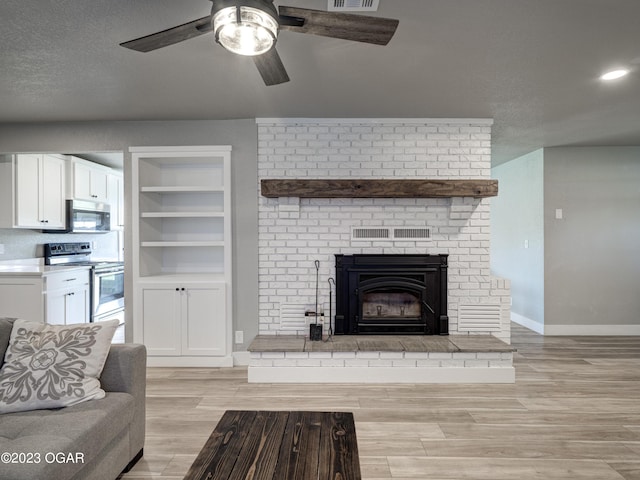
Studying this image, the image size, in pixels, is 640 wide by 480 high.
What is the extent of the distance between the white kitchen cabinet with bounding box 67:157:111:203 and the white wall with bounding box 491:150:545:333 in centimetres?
605

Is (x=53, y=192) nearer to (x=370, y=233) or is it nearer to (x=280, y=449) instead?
(x=370, y=233)

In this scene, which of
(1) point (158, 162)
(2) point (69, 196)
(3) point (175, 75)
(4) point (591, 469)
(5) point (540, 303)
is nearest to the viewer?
(4) point (591, 469)

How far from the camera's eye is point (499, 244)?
6297 mm

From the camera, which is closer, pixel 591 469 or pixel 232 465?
pixel 232 465

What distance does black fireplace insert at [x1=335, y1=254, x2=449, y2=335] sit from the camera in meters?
3.81

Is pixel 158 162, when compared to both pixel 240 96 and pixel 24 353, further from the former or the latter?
pixel 24 353

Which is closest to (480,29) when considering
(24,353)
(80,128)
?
(24,353)

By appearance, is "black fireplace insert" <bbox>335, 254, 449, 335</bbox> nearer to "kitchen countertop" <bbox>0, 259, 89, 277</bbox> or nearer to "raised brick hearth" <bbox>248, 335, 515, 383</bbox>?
"raised brick hearth" <bbox>248, 335, 515, 383</bbox>

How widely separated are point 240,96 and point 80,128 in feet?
6.26

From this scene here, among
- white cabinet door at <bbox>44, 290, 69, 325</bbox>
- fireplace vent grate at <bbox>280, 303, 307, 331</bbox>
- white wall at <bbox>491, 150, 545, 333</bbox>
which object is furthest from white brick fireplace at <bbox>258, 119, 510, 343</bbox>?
white cabinet door at <bbox>44, 290, 69, 325</bbox>

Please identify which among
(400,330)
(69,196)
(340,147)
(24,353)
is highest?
(340,147)

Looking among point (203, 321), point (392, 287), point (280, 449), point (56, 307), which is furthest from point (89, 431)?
point (56, 307)

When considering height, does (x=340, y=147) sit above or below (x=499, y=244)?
above

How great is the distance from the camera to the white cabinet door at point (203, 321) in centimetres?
377
